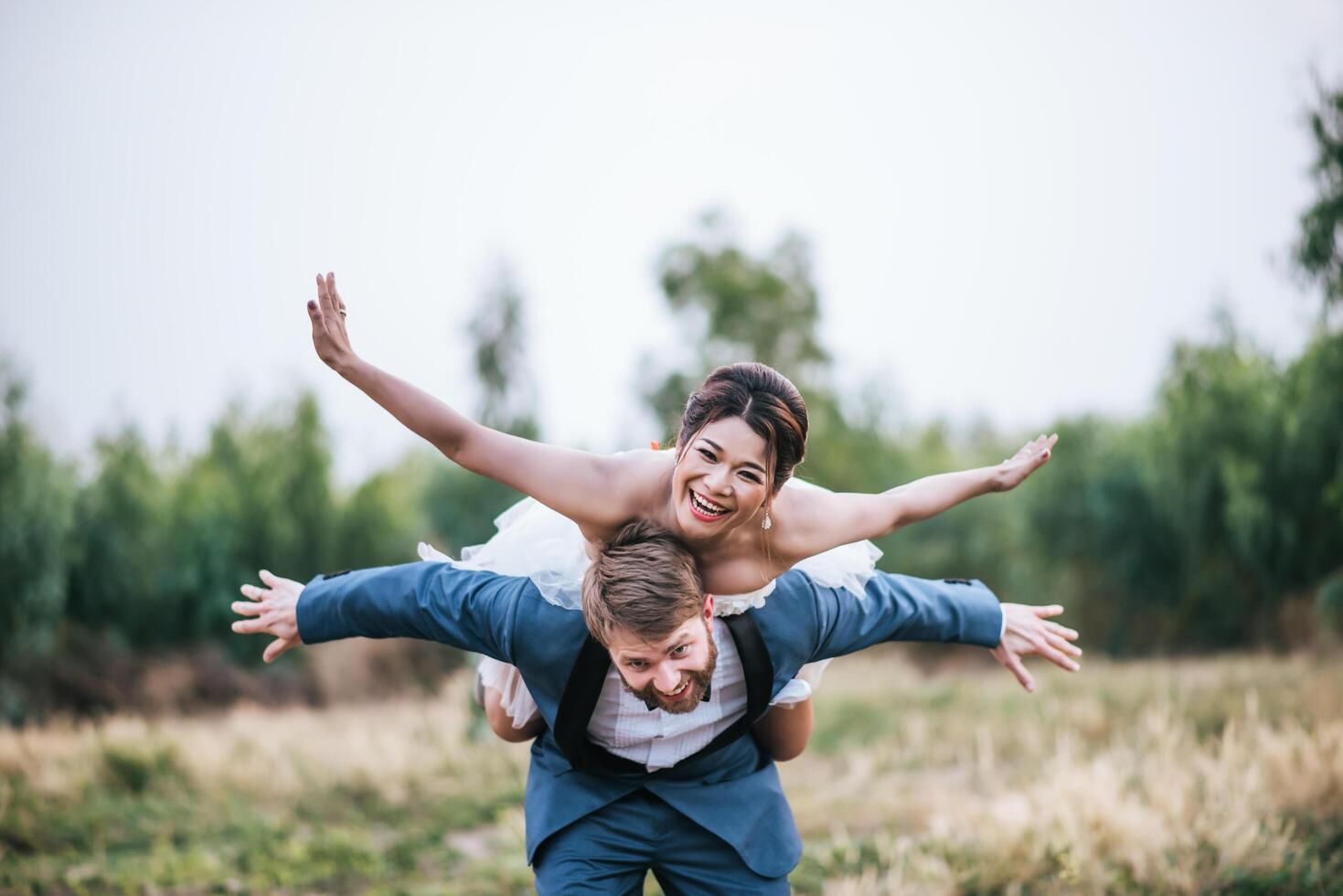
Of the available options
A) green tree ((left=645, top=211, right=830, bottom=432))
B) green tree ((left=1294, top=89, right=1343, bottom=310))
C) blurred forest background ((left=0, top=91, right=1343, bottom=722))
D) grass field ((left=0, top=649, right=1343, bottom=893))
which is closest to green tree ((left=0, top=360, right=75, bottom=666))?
blurred forest background ((left=0, top=91, right=1343, bottom=722))

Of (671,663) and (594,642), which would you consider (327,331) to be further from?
(671,663)

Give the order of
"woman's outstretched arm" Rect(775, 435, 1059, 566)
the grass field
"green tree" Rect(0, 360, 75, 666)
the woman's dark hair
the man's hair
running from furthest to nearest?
"green tree" Rect(0, 360, 75, 666) → the grass field → "woman's outstretched arm" Rect(775, 435, 1059, 566) → the woman's dark hair → the man's hair

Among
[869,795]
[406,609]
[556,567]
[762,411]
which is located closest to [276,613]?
[406,609]

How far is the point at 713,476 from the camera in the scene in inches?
126

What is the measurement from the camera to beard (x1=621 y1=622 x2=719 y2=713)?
3141mm

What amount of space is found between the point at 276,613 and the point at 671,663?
4.51ft

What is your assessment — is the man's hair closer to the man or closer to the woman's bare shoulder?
the man

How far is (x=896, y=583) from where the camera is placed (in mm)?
3713

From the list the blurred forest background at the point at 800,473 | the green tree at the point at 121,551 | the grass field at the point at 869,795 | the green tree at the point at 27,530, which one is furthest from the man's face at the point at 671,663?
the green tree at the point at 121,551

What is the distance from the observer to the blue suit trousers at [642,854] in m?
3.38

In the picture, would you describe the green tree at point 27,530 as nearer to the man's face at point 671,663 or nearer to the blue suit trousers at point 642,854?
the blue suit trousers at point 642,854

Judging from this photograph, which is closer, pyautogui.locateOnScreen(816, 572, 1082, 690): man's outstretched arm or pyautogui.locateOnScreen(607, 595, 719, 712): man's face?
pyautogui.locateOnScreen(607, 595, 719, 712): man's face

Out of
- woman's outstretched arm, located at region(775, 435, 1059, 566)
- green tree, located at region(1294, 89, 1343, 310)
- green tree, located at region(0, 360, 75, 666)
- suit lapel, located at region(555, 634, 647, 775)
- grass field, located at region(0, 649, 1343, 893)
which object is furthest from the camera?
green tree, located at region(0, 360, 75, 666)

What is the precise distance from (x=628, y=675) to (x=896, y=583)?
1.15 metres
